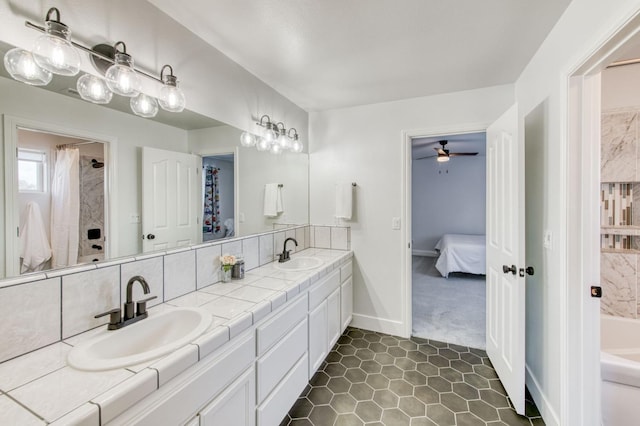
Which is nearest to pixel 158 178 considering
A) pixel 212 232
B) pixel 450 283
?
pixel 212 232

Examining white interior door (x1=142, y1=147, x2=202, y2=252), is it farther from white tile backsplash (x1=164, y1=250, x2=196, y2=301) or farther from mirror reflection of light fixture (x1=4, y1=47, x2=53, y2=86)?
mirror reflection of light fixture (x1=4, y1=47, x2=53, y2=86)

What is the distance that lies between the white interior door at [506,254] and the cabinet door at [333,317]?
128 cm

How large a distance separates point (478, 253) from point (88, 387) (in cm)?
516

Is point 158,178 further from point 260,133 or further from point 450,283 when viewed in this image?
point 450,283

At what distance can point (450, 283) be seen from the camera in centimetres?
444

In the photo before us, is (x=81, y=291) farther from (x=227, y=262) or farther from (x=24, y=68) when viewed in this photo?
(x=24, y=68)

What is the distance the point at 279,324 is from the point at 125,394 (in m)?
0.87

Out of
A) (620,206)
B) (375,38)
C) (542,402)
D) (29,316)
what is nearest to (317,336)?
(542,402)

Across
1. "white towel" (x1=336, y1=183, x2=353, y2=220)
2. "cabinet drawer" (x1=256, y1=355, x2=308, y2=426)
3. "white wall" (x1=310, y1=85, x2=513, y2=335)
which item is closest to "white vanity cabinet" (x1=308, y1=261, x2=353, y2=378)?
"cabinet drawer" (x1=256, y1=355, x2=308, y2=426)

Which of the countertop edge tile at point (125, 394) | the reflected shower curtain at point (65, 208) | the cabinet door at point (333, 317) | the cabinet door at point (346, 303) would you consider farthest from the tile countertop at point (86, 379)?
the cabinet door at point (346, 303)

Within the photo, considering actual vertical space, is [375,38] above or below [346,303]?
above

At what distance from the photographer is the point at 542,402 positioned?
174 centimetres

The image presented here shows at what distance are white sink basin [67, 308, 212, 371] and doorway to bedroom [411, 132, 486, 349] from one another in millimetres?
2316

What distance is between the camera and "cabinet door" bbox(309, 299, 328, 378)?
199 centimetres
